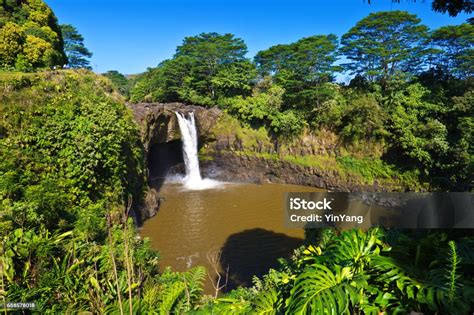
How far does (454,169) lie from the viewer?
13.7 metres

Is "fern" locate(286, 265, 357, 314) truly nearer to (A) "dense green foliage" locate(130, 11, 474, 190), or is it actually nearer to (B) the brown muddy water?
(B) the brown muddy water

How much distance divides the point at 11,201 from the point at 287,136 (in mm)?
15068

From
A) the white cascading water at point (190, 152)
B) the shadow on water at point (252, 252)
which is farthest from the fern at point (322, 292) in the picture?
the white cascading water at point (190, 152)

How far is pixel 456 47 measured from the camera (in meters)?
17.3

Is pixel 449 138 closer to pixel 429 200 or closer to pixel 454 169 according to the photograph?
pixel 454 169

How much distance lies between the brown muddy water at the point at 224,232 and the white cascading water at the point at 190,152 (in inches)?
87.9

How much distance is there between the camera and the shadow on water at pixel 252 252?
8.31 metres

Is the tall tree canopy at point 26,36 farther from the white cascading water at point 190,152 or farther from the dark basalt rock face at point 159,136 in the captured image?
the white cascading water at point 190,152

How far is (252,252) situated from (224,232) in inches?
68.8

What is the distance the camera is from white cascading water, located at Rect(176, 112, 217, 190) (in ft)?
58.3

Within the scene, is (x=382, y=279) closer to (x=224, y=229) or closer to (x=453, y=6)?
(x=453, y=6)

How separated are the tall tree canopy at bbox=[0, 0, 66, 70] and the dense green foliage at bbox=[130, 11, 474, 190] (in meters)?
9.33

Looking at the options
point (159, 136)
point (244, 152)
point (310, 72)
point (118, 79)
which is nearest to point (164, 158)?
point (159, 136)

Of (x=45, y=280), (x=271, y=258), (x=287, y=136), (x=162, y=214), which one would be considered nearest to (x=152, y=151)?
(x=162, y=214)
